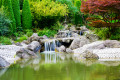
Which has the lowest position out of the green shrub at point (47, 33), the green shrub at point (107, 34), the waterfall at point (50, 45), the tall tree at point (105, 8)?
the waterfall at point (50, 45)

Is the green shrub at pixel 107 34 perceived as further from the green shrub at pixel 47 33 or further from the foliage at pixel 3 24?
the foliage at pixel 3 24

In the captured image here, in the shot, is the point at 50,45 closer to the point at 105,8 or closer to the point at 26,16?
the point at 105,8

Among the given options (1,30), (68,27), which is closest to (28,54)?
(1,30)

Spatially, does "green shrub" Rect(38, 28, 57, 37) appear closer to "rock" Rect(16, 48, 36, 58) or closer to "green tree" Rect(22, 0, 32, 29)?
"green tree" Rect(22, 0, 32, 29)

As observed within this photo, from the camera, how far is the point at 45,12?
65.7ft

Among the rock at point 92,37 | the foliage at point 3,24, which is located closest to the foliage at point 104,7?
the rock at point 92,37

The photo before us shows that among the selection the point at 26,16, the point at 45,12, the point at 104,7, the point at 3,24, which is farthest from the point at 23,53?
the point at 26,16

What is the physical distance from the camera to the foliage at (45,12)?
65.5 feet

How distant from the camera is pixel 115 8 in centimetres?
1172

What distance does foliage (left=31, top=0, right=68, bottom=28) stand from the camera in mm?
19969

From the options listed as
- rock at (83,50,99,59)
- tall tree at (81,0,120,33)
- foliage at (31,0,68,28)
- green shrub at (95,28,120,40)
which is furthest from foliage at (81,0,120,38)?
foliage at (31,0,68,28)

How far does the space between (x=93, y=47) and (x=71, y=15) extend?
1668 centimetres

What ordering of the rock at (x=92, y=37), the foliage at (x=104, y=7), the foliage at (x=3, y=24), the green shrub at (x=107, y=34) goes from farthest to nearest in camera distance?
the foliage at (x=3, y=24) → the rock at (x=92, y=37) → the green shrub at (x=107, y=34) → the foliage at (x=104, y=7)

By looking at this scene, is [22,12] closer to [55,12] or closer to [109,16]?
[55,12]
